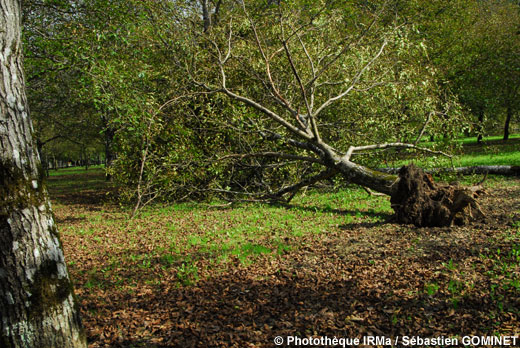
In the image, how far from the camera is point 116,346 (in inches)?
144

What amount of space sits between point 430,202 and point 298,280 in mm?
3624

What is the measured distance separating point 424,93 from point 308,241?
7049 mm

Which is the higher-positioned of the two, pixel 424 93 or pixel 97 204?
pixel 424 93

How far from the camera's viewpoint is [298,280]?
4930 mm

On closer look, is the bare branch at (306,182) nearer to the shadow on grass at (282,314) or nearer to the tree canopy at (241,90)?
the tree canopy at (241,90)

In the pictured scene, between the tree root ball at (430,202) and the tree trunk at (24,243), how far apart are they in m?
6.18

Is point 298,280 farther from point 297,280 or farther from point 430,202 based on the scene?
point 430,202

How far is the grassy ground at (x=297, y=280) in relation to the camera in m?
3.73

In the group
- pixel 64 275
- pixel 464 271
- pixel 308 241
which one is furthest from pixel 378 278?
pixel 64 275

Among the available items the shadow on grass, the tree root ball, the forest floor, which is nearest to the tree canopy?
the tree root ball

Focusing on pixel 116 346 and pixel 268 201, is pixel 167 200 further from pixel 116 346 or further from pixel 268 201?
pixel 116 346

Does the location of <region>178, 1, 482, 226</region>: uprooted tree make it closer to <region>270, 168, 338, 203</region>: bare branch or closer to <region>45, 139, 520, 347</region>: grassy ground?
<region>270, 168, 338, 203</region>: bare branch

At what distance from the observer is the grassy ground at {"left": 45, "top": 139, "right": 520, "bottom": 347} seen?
3.73 metres

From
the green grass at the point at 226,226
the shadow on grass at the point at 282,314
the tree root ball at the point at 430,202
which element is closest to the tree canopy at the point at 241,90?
the green grass at the point at 226,226
